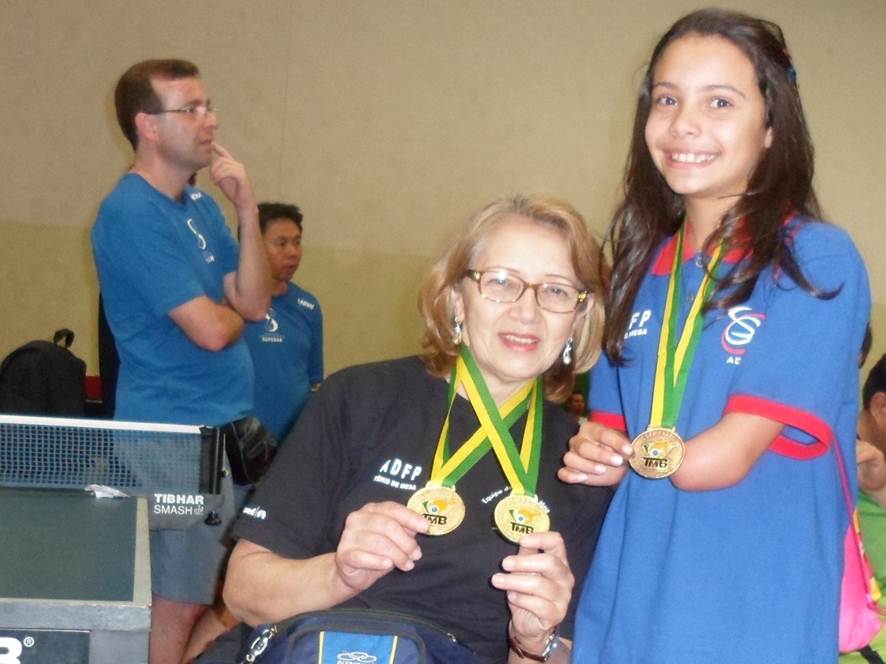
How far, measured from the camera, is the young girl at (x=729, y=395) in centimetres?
163

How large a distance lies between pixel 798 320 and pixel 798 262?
98 mm

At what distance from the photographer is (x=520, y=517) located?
184 centimetres

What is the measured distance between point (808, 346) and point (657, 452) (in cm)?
28

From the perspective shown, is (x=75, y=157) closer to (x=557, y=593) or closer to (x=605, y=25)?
(x=605, y=25)

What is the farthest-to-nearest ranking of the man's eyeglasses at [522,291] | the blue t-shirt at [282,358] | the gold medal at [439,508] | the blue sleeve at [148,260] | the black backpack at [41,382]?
1. the blue t-shirt at [282,358]
2. the black backpack at [41,382]
3. the blue sleeve at [148,260]
4. the man's eyeglasses at [522,291]
5. the gold medal at [439,508]

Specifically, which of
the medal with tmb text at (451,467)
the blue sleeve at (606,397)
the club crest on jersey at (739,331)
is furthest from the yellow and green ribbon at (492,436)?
the club crest on jersey at (739,331)

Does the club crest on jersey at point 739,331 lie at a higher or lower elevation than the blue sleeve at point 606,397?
higher

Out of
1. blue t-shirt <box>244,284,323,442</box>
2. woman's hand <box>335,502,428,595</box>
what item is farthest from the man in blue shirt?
woman's hand <box>335,502,428,595</box>

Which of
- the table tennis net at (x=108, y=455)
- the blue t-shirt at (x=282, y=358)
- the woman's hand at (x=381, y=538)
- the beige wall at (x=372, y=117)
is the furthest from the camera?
the beige wall at (x=372, y=117)

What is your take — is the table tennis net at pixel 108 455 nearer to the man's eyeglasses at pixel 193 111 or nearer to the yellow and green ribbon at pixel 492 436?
the yellow and green ribbon at pixel 492 436

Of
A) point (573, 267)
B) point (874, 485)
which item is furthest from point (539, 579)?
point (874, 485)

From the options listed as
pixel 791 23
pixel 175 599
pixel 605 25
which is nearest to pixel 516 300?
pixel 175 599

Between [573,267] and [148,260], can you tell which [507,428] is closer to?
[573,267]

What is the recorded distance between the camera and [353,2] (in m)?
7.75
